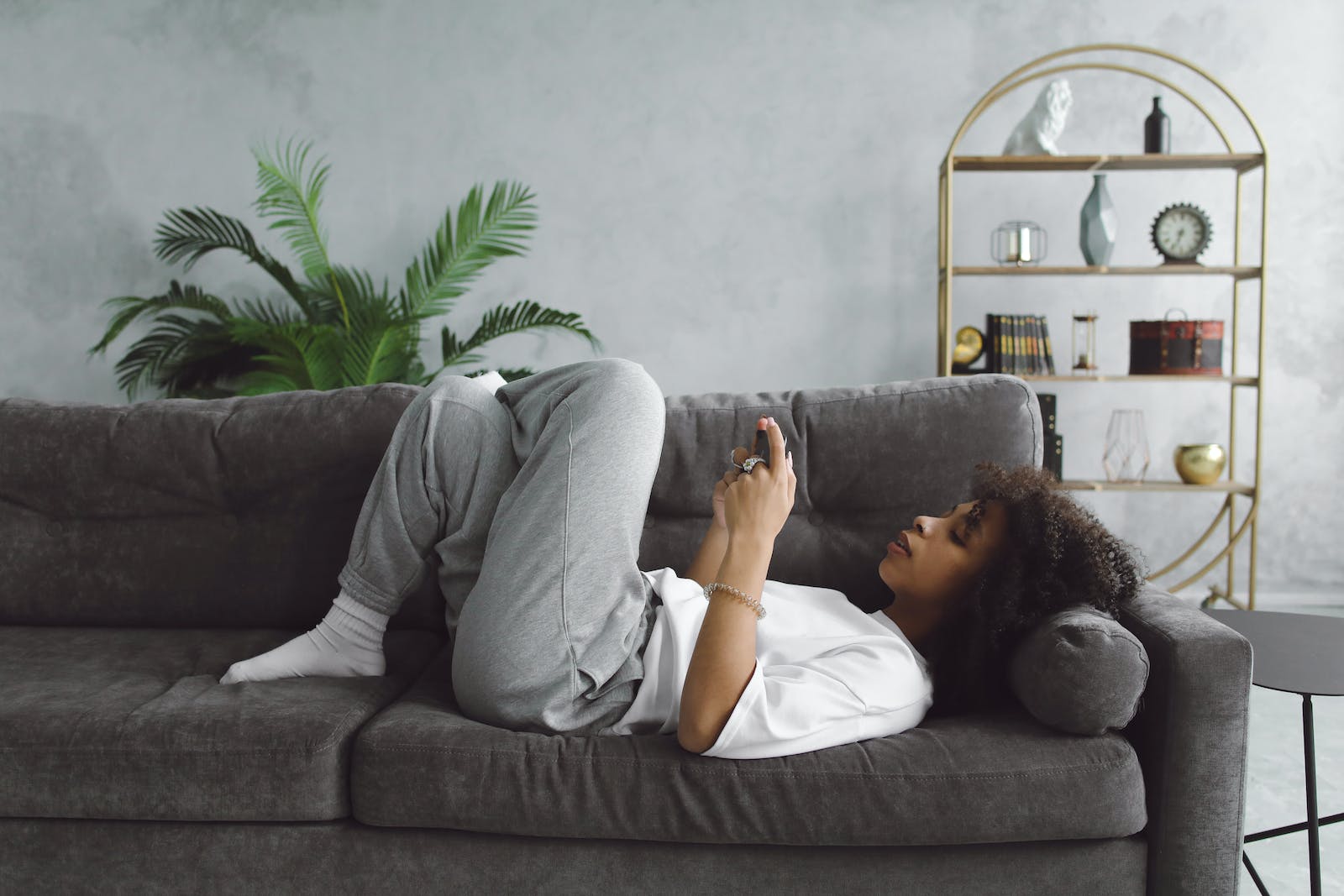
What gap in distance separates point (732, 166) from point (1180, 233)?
1.46m

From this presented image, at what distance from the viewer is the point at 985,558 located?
145cm

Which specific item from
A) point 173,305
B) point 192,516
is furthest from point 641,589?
point 173,305

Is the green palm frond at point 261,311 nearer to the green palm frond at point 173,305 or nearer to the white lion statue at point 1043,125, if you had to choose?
the green palm frond at point 173,305

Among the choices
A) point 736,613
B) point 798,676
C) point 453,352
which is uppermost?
point 453,352

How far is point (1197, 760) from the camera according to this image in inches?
48.5

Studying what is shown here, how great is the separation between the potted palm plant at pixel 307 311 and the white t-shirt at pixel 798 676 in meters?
1.76

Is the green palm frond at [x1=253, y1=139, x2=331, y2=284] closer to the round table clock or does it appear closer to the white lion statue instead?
the white lion statue

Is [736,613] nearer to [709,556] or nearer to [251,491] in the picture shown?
[709,556]

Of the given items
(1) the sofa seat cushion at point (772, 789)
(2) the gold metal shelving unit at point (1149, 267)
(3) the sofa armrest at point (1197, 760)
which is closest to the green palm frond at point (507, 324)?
(2) the gold metal shelving unit at point (1149, 267)

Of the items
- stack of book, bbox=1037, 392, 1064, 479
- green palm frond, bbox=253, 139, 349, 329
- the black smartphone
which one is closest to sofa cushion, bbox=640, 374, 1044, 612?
the black smartphone

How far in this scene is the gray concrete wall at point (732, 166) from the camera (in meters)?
3.43

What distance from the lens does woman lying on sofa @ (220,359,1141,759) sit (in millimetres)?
1200

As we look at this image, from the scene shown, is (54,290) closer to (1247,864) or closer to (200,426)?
(200,426)

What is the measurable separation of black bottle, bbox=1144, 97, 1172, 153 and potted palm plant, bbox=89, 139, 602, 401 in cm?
187
